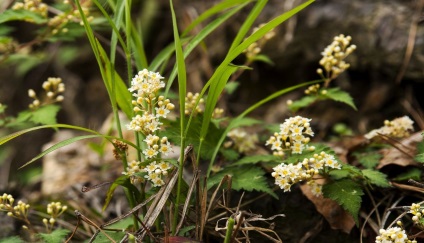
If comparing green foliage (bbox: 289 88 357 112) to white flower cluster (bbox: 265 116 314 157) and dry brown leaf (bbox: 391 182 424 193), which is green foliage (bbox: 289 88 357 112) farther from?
dry brown leaf (bbox: 391 182 424 193)

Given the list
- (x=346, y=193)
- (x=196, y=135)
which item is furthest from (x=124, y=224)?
(x=346, y=193)

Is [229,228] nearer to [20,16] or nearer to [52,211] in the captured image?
[52,211]

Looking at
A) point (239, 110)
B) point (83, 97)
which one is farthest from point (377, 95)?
point (83, 97)

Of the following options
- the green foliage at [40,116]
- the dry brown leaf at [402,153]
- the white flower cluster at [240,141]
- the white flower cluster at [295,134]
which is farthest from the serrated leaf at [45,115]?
the dry brown leaf at [402,153]

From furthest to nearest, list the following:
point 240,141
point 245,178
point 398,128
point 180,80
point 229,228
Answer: point 240,141 < point 398,128 < point 245,178 < point 180,80 < point 229,228

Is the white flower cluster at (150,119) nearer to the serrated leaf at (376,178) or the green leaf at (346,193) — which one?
the green leaf at (346,193)

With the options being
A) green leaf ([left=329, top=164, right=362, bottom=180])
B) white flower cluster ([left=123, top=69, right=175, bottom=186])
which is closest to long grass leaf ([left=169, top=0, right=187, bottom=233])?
white flower cluster ([left=123, top=69, right=175, bottom=186])

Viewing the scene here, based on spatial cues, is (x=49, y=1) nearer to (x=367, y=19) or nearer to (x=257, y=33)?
(x=367, y=19)
